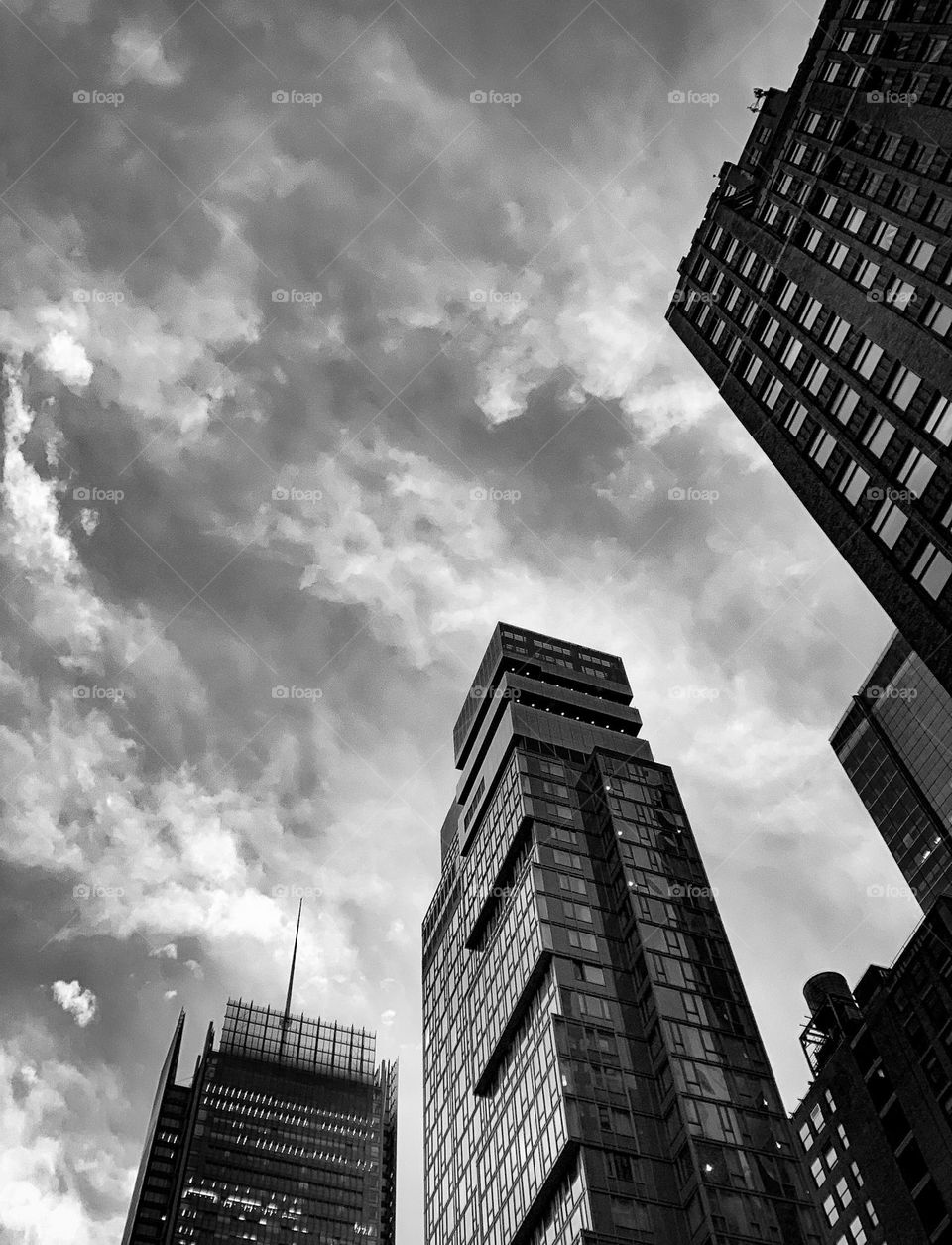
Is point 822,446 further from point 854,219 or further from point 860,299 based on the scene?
point 854,219

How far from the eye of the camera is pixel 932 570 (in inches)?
1620

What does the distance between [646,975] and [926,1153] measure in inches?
876

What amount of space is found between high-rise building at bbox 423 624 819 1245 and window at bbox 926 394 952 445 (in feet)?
167

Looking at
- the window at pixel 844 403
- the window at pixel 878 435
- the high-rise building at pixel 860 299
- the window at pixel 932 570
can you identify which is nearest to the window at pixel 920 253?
the high-rise building at pixel 860 299

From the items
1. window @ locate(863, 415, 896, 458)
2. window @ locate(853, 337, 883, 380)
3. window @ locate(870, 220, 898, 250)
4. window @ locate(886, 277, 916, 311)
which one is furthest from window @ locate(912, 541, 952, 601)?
window @ locate(870, 220, 898, 250)

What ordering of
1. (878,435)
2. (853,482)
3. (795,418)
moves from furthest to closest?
(795,418)
(853,482)
(878,435)

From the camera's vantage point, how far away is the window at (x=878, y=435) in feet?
148

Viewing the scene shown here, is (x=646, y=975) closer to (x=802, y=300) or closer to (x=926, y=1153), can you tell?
(x=926, y=1153)

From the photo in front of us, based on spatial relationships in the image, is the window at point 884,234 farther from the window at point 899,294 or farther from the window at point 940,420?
the window at point 940,420

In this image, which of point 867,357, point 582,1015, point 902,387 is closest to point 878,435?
point 902,387

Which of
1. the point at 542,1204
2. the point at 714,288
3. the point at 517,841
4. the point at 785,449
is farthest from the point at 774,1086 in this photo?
the point at 714,288

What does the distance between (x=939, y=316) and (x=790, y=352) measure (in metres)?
11.8

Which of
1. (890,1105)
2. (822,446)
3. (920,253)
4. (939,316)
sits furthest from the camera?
(890,1105)

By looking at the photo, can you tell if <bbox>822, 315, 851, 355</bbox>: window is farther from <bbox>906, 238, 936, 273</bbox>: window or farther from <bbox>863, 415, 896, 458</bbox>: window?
<bbox>863, 415, 896, 458</bbox>: window
